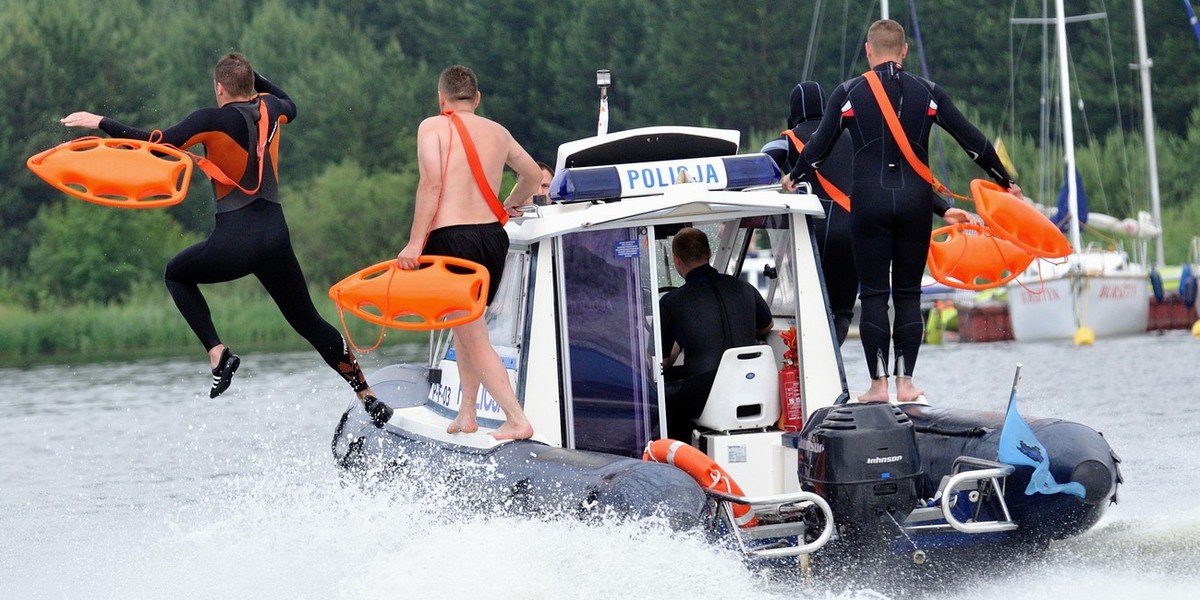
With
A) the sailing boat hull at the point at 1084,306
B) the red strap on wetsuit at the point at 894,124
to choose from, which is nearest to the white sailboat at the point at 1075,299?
the sailing boat hull at the point at 1084,306

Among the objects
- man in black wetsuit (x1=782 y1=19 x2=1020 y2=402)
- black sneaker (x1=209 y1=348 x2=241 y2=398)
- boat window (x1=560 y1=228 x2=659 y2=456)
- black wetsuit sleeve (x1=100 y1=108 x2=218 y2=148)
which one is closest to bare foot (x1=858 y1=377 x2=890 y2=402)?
man in black wetsuit (x1=782 y1=19 x2=1020 y2=402)

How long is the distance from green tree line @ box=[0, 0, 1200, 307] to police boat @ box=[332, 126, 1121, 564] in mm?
31934

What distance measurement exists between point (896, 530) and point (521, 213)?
2421mm

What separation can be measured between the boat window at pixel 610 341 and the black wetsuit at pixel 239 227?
1.31 meters

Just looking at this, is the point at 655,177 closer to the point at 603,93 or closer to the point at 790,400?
the point at 790,400

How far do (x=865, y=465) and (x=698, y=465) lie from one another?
0.69 metres

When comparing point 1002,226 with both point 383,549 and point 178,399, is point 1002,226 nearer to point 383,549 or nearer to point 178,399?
point 383,549

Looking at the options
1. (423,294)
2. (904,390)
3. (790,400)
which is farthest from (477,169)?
(904,390)

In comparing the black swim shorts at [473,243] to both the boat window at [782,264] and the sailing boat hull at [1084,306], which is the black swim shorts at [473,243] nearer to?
the boat window at [782,264]

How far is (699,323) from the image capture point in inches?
322

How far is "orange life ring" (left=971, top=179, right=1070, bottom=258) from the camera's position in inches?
331

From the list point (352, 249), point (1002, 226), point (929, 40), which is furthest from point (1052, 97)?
point (1002, 226)

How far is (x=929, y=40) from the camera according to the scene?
57406 mm

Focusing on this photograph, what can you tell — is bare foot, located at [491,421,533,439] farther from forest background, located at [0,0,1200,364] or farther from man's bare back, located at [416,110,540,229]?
forest background, located at [0,0,1200,364]
